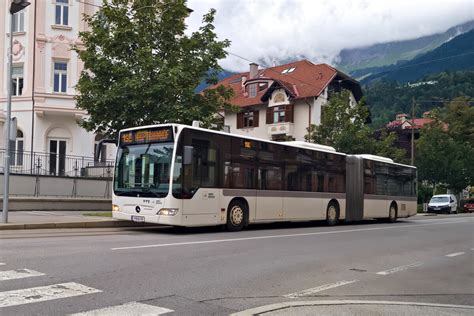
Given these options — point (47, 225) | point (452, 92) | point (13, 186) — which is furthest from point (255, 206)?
point (452, 92)

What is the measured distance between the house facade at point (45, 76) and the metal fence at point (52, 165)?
518 cm

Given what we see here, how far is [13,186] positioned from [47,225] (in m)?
8.59

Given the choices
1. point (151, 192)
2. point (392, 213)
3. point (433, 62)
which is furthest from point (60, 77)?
point (433, 62)

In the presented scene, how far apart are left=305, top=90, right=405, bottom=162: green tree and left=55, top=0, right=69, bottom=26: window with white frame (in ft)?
61.3

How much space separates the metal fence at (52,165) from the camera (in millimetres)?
24438

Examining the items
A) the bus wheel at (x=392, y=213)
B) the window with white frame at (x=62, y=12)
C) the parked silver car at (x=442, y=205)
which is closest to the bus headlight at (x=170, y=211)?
the bus wheel at (x=392, y=213)

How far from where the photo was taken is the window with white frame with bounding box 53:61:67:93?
32250 millimetres

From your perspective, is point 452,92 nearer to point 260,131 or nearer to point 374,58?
point 260,131

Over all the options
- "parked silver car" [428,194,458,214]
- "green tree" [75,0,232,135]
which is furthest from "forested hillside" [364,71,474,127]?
"green tree" [75,0,232,135]

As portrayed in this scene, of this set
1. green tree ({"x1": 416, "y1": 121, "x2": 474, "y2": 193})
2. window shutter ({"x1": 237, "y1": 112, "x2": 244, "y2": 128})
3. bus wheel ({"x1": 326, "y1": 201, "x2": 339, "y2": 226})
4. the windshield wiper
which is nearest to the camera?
the windshield wiper

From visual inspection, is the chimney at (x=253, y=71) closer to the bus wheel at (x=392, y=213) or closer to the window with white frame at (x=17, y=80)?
the window with white frame at (x=17, y=80)

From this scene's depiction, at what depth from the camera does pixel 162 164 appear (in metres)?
14.7

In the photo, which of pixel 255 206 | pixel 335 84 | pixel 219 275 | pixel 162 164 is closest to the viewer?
pixel 219 275

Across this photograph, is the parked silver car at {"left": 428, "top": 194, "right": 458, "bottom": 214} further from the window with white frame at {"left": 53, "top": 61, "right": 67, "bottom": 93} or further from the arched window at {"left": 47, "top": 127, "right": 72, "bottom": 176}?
the window with white frame at {"left": 53, "top": 61, "right": 67, "bottom": 93}
